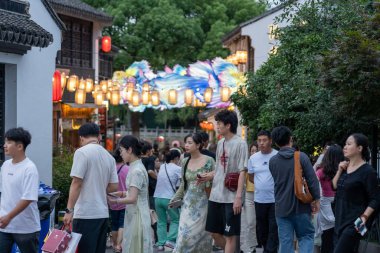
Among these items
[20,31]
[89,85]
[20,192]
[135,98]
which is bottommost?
[20,192]

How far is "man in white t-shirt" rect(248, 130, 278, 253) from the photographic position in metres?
12.4

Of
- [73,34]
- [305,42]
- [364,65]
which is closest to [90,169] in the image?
[364,65]

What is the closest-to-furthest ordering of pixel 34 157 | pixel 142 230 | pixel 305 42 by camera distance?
1. pixel 142 230
2. pixel 34 157
3. pixel 305 42

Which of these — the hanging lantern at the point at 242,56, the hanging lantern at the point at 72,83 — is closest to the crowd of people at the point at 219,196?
the hanging lantern at the point at 72,83

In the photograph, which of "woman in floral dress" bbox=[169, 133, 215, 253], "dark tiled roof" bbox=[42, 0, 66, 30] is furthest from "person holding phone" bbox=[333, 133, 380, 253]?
"dark tiled roof" bbox=[42, 0, 66, 30]

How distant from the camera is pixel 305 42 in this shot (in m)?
16.8

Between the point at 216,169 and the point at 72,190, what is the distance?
281 centimetres

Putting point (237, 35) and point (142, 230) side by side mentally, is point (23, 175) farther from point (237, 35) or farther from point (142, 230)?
point (237, 35)

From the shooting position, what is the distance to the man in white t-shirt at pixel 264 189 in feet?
40.7

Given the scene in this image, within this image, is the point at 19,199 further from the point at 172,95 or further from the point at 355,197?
the point at 172,95

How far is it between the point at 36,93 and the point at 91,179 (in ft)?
19.3

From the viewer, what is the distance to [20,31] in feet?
43.4

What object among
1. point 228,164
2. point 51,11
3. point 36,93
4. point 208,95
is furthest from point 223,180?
point 208,95

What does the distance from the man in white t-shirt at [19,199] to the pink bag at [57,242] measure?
0.27 meters
